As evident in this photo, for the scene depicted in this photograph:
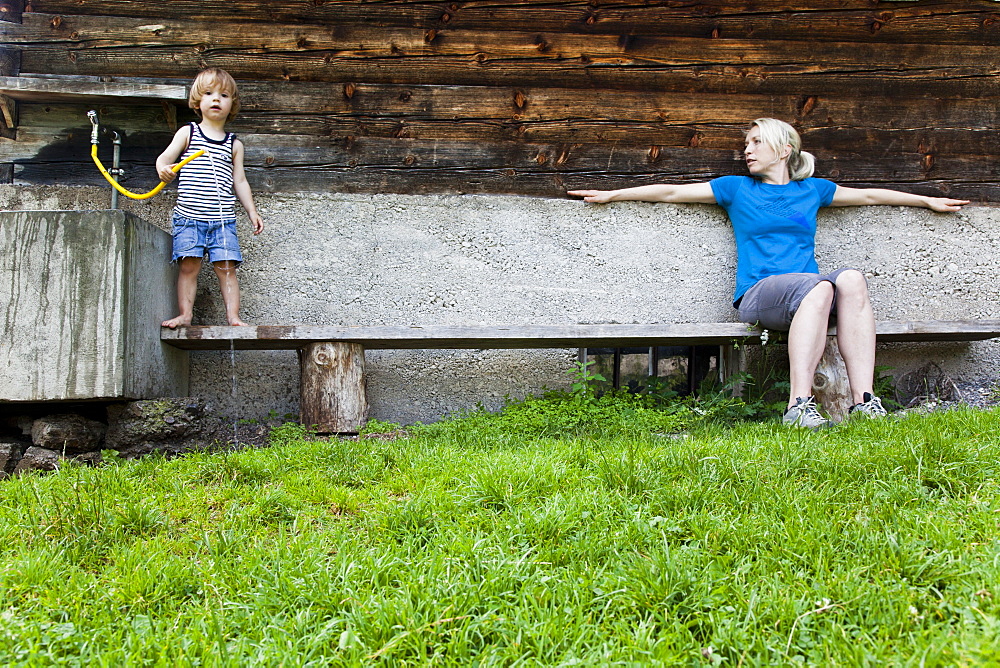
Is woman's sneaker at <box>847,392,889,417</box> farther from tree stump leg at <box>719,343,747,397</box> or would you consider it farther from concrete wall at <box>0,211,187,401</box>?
concrete wall at <box>0,211,187,401</box>

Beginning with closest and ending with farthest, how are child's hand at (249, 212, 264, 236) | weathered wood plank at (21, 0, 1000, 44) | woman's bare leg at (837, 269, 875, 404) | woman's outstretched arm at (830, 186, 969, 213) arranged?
woman's bare leg at (837, 269, 875, 404)
child's hand at (249, 212, 264, 236)
weathered wood plank at (21, 0, 1000, 44)
woman's outstretched arm at (830, 186, 969, 213)

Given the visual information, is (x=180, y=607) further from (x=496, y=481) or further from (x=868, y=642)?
(x=868, y=642)

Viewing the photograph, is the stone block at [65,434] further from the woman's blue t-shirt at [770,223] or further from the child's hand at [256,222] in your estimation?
the woman's blue t-shirt at [770,223]

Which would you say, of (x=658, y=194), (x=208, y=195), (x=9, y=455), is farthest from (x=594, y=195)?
(x=9, y=455)

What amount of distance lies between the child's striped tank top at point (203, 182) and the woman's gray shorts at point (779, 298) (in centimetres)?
329

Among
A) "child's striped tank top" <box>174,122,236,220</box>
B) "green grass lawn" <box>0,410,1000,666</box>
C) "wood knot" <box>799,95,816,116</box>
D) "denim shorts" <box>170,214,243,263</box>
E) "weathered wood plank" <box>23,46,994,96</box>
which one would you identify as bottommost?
"green grass lawn" <box>0,410,1000,666</box>

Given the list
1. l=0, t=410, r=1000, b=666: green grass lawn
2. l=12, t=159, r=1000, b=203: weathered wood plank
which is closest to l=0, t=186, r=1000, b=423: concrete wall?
l=12, t=159, r=1000, b=203: weathered wood plank

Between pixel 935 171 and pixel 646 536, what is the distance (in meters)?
4.63

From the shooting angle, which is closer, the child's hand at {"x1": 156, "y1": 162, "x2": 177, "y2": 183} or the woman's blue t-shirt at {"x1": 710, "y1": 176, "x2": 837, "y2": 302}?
the child's hand at {"x1": 156, "y1": 162, "x2": 177, "y2": 183}

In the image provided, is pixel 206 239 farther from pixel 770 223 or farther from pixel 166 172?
pixel 770 223

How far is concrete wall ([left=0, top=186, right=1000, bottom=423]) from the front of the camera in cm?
488

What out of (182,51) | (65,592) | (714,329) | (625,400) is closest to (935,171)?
(714,329)

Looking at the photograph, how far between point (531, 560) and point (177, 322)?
3073 mm

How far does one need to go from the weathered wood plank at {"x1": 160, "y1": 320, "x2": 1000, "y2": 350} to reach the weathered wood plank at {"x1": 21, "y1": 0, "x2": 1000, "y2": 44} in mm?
2233
